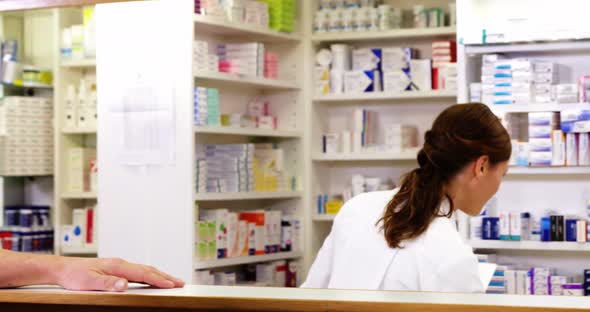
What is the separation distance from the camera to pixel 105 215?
550 centimetres

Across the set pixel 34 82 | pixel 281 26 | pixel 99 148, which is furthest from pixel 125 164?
pixel 34 82

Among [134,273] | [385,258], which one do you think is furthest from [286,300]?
[385,258]

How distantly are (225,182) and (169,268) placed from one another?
2.75ft

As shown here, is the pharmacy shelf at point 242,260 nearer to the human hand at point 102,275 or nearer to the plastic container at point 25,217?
the plastic container at point 25,217

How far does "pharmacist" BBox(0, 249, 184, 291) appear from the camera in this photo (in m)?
1.79

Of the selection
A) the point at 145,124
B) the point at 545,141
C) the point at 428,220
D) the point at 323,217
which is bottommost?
the point at 323,217

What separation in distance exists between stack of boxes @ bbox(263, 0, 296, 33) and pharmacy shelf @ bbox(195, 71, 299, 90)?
15.0 inches

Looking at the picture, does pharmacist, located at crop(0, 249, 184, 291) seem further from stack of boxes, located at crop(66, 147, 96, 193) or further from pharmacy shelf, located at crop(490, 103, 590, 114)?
stack of boxes, located at crop(66, 147, 96, 193)

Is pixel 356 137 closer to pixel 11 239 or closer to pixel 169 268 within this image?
pixel 169 268

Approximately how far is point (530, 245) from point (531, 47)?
105 cm

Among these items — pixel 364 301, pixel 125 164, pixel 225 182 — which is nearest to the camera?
pixel 364 301

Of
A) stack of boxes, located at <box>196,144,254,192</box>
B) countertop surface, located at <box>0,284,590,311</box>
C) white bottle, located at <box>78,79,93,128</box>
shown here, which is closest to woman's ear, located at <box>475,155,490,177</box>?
countertop surface, located at <box>0,284,590,311</box>

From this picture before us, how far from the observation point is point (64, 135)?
7012mm

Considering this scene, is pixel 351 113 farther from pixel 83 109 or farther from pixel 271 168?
pixel 83 109
